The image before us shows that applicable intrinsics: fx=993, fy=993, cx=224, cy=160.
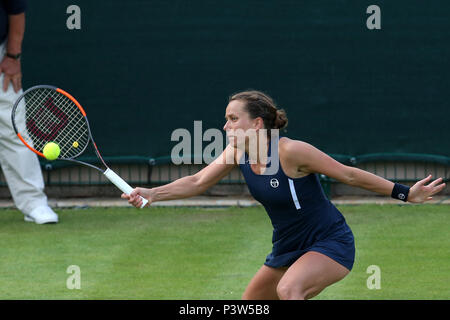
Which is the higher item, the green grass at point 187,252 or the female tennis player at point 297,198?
the female tennis player at point 297,198

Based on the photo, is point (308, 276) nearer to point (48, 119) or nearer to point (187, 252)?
point (187, 252)

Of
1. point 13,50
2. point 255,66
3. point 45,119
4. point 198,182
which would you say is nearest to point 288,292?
point 198,182

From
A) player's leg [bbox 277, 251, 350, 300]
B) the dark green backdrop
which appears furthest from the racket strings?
player's leg [bbox 277, 251, 350, 300]

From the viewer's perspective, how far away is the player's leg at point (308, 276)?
472cm

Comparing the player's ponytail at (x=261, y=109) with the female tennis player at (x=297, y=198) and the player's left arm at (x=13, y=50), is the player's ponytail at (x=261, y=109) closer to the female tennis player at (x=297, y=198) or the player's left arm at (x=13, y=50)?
the female tennis player at (x=297, y=198)

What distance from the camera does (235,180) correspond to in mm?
9406

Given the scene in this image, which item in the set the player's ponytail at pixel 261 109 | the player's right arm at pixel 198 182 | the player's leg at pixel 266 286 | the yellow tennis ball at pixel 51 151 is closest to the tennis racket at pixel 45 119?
the yellow tennis ball at pixel 51 151

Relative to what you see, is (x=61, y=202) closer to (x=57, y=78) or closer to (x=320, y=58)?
(x=57, y=78)

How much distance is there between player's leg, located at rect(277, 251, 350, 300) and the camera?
4719 millimetres

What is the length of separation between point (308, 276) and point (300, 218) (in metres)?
0.34

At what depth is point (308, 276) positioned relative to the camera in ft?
15.7

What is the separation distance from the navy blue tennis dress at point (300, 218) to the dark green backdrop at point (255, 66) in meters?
4.09

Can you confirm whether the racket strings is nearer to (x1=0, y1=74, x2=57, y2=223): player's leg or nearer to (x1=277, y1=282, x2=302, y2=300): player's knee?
(x1=0, y1=74, x2=57, y2=223): player's leg
